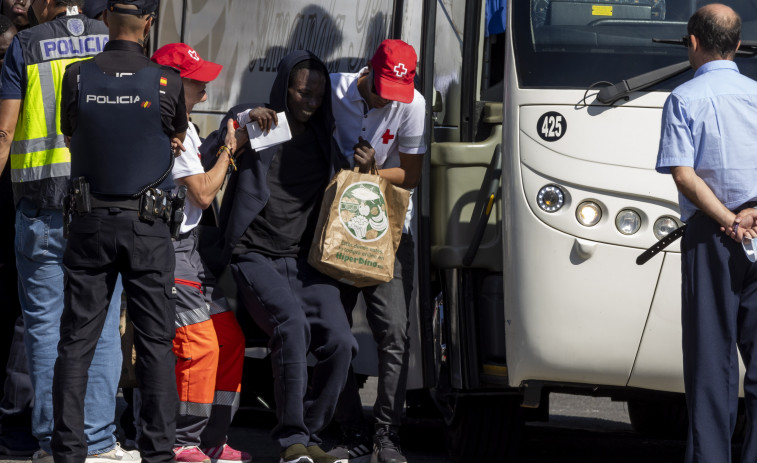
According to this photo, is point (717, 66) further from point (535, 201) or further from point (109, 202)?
point (109, 202)

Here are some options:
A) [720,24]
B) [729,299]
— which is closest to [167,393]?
[729,299]

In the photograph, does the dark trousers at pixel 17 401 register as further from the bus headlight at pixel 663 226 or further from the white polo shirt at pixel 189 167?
the bus headlight at pixel 663 226

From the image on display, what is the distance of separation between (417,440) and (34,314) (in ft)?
7.66

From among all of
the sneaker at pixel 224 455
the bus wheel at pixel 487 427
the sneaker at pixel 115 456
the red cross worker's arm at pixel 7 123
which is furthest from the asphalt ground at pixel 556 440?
the red cross worker's arm at pixel 7 123

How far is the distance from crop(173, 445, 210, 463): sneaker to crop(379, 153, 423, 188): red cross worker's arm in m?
1.39

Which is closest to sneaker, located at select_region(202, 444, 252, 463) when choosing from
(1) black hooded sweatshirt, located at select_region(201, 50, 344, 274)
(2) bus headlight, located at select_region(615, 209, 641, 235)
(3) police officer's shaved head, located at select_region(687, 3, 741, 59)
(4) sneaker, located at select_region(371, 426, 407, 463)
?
(4) sneaker, located at select_region(371, 426, 407, 463)

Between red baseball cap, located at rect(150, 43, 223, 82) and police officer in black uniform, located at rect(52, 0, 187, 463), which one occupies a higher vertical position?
red baseball cap, located at rect(150, 43, 223, 82)

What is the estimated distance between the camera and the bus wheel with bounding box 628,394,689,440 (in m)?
7.37

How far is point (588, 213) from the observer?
Result: 5.18m

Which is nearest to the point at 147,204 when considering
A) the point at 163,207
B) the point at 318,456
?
the point at 163,207

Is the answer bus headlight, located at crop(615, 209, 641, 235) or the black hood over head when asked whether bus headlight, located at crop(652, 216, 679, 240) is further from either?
the black hood over head

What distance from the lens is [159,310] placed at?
4.87m

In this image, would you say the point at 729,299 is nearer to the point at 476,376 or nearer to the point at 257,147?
the point at 476,376

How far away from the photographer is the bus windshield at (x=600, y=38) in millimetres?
5277
